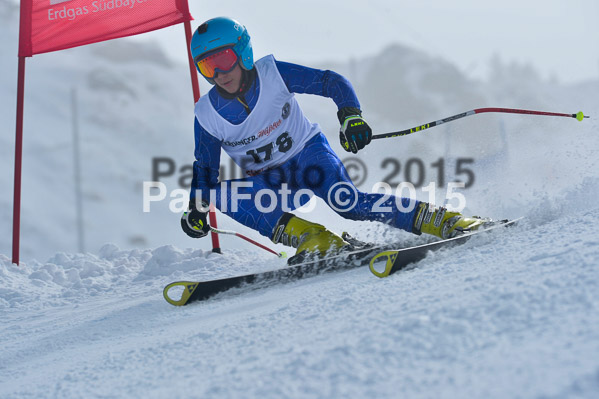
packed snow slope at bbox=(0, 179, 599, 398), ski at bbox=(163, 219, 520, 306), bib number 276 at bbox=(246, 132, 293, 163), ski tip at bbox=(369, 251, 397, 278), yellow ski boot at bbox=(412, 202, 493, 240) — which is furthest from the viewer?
bib number 276 at bbox=(246, 132, 293, 163)

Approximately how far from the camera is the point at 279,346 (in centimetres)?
158

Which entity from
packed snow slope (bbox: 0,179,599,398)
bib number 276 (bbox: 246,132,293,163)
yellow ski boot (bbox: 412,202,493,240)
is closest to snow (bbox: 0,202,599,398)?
packed snow slope (bbox: 0,179,599,398)

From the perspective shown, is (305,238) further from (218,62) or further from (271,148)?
Answer: (218,62)

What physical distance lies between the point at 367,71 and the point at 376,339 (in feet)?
107

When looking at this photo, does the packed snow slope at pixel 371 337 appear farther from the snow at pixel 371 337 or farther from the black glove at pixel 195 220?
the black glove at pixel 195 220

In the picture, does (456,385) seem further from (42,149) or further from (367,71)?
(367,71)

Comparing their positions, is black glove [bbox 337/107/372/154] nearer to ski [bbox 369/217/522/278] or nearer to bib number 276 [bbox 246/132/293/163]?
bib number 276 [bbox 246/132/293/163]

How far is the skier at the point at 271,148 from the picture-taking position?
10.2ft

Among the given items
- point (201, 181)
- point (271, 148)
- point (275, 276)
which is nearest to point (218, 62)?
point (271, 148)

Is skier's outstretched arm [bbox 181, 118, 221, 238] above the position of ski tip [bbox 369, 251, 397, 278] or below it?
above

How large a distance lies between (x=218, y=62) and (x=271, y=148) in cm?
59

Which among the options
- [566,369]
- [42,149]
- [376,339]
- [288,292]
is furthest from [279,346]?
[42,149]

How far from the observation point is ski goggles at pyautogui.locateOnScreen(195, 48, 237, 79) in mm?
3102

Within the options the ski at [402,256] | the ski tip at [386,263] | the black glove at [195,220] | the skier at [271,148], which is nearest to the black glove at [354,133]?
the skier at [271,148]
